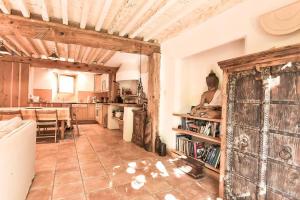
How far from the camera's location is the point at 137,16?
2887 mm

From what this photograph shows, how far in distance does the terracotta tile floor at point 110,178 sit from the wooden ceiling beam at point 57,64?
3.58m

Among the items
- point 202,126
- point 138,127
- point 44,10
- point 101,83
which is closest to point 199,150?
point 202,126

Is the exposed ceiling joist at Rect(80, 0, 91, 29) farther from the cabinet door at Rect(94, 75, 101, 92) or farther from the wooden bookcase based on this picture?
the cabinet door at Rect(94, 75, 101, 92)

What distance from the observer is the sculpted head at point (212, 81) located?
10.5ft

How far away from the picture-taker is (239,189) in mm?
1970

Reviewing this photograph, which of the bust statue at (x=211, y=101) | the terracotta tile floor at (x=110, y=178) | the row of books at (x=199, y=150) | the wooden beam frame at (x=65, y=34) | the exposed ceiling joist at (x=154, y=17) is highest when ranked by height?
the exposed ceiling joist at (x=154, y=17)

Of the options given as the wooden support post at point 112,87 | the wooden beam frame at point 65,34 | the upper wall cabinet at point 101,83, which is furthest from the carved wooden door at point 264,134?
the upper wall cabinet at point 101,83

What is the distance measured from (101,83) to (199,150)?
6718mm

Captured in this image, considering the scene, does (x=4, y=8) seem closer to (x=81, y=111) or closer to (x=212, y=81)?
(x=212, y=81)

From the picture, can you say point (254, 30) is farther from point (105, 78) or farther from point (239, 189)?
point (105, 78)

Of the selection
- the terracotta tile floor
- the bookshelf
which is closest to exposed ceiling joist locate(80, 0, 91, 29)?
the bookshelf

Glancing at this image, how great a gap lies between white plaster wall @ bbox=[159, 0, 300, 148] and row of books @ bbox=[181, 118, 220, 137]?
1.04 feet

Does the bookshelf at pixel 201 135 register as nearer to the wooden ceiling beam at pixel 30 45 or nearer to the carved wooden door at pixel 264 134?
the carved wooden door at pixel 264 134

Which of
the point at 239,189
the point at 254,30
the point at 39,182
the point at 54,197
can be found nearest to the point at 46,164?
the point at 39,182
